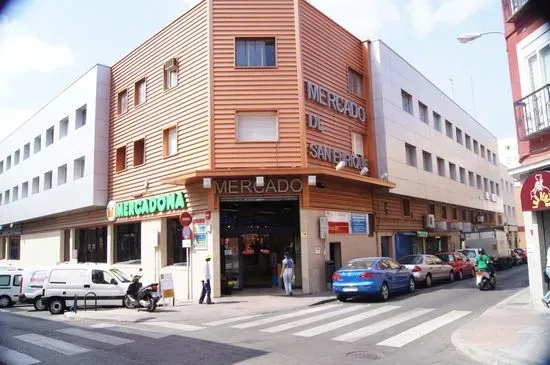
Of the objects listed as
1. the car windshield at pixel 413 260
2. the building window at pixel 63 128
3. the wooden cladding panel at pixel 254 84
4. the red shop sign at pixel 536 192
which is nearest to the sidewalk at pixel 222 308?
the car windshield at pixel 413 260

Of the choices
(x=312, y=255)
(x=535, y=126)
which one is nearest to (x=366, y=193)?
(x=312, y=255)

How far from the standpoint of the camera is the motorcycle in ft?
49.0

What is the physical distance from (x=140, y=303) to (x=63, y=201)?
47.4 feet

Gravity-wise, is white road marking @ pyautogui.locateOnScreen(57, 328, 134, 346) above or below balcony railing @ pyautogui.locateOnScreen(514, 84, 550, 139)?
below

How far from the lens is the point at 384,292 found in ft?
51.7

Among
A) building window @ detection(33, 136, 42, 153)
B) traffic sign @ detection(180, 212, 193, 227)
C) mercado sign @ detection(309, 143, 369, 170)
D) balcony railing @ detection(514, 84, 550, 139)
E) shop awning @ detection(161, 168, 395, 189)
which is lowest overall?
traffic sign @ detection(180, 212, 193, 227)

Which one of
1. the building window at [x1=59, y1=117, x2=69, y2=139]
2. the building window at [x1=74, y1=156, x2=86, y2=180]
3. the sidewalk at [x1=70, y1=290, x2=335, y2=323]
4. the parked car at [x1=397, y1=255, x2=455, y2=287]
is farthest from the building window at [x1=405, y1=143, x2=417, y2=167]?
the building window at [x1=59, y1=117, x2=69, y2=139]

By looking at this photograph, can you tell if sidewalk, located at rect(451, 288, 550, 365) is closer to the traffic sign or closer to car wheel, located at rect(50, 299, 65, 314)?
the traffic sign

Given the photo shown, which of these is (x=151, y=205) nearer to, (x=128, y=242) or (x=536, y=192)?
(x=128, y=242)

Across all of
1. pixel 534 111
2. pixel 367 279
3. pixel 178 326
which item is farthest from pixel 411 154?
pixel 178 326

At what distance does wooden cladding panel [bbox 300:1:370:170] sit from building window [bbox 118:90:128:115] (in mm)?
10232

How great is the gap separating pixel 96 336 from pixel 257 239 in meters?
9.66

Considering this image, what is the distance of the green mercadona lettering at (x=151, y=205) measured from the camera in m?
19.4

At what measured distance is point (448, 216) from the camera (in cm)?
3431
